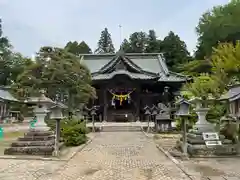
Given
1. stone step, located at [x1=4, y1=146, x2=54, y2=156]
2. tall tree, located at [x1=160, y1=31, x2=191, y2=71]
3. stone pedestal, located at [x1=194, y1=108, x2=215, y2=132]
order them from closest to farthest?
stone step, located at [x1=4, y1=146, x2=54, y2=156] < stone pedestal, located at [x1=194, y1=108, x2=215, y2=132] < tall tree, located at [x1=160, y1=31, x2=191, y2=71]

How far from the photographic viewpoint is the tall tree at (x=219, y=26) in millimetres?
36941

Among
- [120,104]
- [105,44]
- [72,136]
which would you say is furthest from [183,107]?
[105,44]

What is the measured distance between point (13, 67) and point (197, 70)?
28668mm

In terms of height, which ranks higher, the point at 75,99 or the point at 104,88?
the point at 104,88

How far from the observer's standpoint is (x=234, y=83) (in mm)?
18328

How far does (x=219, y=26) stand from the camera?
3747 centimetres

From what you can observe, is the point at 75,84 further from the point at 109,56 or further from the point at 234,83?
the point at 109,56

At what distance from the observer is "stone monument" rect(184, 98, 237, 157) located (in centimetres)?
1076

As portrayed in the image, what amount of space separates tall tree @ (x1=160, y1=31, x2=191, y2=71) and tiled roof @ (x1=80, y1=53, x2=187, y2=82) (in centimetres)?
1130

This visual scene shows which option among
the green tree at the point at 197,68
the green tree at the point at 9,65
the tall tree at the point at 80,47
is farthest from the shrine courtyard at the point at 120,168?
the tall tree at the point at 80,47

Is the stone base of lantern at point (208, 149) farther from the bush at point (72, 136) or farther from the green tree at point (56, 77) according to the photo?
the green tree at point (56, 77)

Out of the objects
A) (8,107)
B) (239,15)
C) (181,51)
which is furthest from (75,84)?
(181,51)

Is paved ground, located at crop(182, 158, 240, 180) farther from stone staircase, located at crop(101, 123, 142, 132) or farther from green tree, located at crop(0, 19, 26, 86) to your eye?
green tree, located at crop(0, 19, 26, 86)

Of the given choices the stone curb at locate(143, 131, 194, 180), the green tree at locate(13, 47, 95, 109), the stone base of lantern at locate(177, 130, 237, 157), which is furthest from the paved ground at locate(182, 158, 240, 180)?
the green tree at locate(13, 47, 95, 109)
